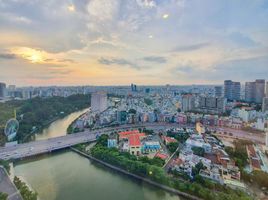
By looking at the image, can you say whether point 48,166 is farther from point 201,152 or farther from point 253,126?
point 253,126

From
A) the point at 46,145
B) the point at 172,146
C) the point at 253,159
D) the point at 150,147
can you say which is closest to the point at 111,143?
the point at 150,147

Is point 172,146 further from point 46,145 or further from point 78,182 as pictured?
point 46,145

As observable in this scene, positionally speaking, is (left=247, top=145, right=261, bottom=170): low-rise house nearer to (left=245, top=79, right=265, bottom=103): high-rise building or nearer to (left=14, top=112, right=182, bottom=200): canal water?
(left=14, top=112, right=182, bottom=200): canal water

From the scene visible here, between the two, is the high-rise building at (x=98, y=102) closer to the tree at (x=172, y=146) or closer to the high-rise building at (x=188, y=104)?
the high-rise building at (x=188, y=104)

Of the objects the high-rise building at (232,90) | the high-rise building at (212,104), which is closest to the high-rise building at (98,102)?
Result: the high-rise building at (212,104)

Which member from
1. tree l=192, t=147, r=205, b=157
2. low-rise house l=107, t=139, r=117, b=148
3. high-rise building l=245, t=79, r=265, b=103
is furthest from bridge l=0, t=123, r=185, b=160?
high-rise building l=245, t=79, r=265, b=103
